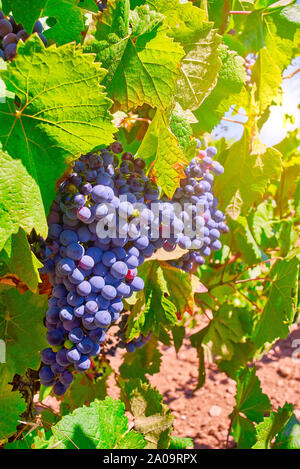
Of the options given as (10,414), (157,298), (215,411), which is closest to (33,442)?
(10,414)

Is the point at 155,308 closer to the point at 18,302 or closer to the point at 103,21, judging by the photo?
the point at 18,302

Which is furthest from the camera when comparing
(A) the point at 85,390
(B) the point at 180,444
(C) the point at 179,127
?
(A) the point at 85,390

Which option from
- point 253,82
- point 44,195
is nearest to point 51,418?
point 44,195

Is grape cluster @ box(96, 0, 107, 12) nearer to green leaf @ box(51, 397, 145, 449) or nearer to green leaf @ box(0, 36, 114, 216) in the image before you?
green leaf @ box(0, 36, 114, 216)

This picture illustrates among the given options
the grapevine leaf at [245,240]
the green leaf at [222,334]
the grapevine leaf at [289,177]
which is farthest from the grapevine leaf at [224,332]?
the grapevine leaf at [289,177]

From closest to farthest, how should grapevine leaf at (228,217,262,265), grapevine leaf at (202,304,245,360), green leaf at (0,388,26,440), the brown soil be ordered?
1. green leaf at (0,388,26,440)
2. grapevine leaf at (202,304,245,360)
3. grapevine leaf at (228,217,262,265)
4. the brown soil

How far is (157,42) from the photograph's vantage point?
83 cm

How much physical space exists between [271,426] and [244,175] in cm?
85

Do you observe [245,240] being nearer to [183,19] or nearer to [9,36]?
[183,19]

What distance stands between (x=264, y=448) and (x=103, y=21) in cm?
124

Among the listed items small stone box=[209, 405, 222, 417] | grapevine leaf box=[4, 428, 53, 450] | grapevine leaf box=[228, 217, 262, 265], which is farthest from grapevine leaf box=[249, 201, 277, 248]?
grapevine leaf box=[4, 428, 53, 450]

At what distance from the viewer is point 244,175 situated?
159 cm

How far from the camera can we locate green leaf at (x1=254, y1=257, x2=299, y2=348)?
1.58 m

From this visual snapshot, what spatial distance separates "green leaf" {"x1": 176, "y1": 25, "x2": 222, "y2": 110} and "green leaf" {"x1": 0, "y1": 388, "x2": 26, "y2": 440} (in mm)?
793
